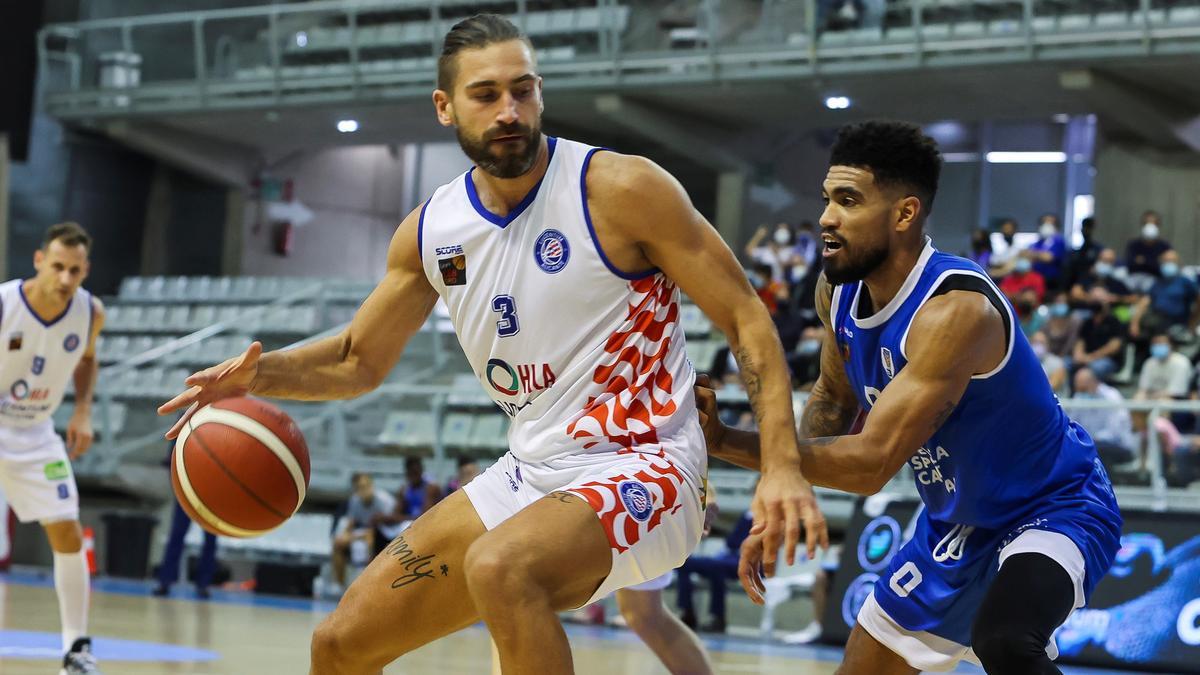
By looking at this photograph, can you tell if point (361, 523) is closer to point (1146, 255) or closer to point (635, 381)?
point (1146, 255)

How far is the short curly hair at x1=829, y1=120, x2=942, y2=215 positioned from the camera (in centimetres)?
388

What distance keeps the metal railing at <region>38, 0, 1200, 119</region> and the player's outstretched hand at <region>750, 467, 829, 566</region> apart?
13654 millimetres

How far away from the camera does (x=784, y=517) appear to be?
127 inches

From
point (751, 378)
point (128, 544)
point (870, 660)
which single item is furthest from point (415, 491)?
point (751, 378)

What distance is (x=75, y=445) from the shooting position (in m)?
8.17

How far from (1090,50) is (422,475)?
846 cm

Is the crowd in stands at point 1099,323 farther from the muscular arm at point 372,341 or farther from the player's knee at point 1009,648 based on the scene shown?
the muscular arm at point 372,341

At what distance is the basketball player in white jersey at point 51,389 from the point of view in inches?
301

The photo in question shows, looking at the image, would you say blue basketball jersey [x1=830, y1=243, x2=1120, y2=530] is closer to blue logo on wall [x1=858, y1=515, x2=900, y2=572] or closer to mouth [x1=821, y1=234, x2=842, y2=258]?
mouth [x1=821, y1=234, x2=842, y2=258]

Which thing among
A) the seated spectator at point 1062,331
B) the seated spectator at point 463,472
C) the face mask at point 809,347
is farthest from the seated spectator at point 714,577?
the seated spectator at point 1062,331

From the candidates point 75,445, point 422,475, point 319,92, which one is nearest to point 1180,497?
point 422,475

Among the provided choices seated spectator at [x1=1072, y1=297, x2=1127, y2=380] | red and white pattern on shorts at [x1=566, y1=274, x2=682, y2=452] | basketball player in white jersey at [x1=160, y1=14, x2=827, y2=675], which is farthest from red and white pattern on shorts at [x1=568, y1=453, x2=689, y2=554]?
seated spectator at [x1=1072, y1=297, x2=1127, y2=380]

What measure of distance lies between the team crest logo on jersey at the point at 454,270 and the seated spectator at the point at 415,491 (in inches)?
367

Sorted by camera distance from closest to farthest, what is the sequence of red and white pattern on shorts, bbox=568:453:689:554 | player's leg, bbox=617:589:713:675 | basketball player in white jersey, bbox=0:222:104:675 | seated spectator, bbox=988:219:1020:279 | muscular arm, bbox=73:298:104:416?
red and white pattern on shorts, bbox=568:453:689:554, player's leg, bbox=617:589:713:675, basketball player in white jersey, bbox=0:222:104:675, muscular arm, bbox=73:298:104:416, seated spectator, bbox=988:219:1020:279
